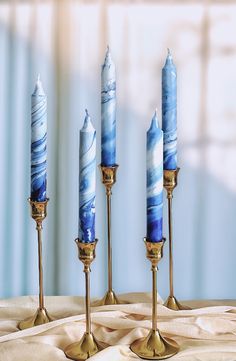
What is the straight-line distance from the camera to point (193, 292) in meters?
2.55

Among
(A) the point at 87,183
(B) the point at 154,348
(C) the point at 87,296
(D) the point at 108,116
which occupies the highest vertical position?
(D) the point at 108,116

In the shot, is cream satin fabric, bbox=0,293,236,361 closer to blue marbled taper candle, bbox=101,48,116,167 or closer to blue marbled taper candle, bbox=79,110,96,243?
blue marbled taper candle, bbox=79,110,96,243

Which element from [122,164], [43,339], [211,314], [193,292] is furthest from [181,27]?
[43,339]

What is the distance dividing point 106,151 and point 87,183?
25cm

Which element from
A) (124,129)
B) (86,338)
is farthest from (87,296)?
(124,129)

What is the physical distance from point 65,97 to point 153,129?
987 millimetres

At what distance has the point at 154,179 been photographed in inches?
61.1

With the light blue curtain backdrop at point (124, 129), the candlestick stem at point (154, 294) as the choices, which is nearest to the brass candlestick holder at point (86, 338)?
the candlestick stem at point (154, 294)

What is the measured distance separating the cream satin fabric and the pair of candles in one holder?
243 millimetres

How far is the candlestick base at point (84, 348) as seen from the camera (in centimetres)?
161

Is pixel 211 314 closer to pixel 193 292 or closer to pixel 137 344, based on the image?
pixel 137 344

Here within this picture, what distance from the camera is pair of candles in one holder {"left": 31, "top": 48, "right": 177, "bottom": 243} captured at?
155 cm

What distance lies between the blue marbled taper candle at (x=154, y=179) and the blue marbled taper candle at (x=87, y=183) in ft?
0.35

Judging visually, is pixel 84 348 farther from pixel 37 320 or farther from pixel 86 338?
pixel 37 320
